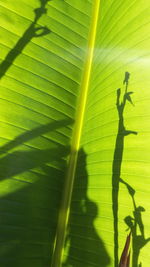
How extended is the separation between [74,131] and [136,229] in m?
0.27

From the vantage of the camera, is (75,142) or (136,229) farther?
(75,142)

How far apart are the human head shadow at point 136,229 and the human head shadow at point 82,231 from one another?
0.08 m

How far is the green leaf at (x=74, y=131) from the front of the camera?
30.0 inches

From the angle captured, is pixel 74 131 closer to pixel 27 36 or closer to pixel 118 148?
pixel 118 148

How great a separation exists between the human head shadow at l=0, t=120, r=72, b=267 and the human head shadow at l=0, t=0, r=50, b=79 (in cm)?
16

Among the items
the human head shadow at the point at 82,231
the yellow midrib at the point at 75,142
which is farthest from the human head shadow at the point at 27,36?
the human head shadow at the point at 82,231

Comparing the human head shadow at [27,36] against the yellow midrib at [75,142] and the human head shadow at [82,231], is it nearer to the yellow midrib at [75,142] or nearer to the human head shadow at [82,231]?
the yellow midrib at [75,142]

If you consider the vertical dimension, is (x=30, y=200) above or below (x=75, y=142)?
below

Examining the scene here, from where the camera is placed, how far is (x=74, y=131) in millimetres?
859

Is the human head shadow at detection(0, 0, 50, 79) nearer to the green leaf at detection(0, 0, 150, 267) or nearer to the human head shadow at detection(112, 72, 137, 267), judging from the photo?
the green leaf at detection(0, 0, 150, 267)

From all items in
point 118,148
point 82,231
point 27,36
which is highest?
point 27,36

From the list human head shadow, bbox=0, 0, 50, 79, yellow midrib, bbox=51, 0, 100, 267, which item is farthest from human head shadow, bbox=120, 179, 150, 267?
human head shadow, bbox=0, 0, 50, 79

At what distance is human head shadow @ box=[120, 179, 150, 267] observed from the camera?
72 centimetres

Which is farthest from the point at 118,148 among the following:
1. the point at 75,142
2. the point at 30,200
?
the point at 30,200
